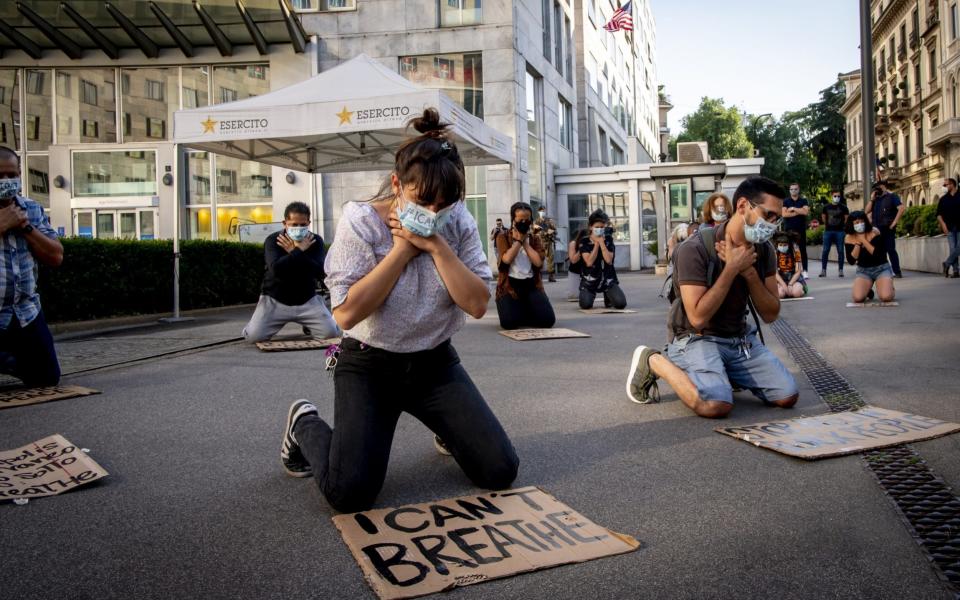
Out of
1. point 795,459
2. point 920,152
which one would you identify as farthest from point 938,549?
point 920,152

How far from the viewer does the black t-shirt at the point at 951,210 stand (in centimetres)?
1570

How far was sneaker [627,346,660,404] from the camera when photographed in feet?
17.6

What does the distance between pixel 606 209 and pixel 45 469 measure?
29155 millimetres

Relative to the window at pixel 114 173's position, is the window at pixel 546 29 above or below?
above

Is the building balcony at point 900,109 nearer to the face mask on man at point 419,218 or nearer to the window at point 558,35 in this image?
the window at point 558,35

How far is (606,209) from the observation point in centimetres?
3186

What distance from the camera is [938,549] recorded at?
272cm

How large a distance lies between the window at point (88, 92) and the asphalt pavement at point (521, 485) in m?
21.2

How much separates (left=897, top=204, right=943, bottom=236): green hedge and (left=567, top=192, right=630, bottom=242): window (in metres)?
9.66

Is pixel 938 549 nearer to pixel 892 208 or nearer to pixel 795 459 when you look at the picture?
pixel 795 459

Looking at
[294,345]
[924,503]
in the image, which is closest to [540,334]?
[294,345]

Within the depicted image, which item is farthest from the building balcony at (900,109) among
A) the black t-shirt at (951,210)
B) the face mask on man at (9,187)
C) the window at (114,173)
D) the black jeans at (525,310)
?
the face mask on man at (9,187)

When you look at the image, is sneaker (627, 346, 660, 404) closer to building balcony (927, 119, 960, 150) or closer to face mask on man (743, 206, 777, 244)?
face mask on man (743, 206, 777, 244)

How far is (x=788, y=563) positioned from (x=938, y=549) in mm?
542
